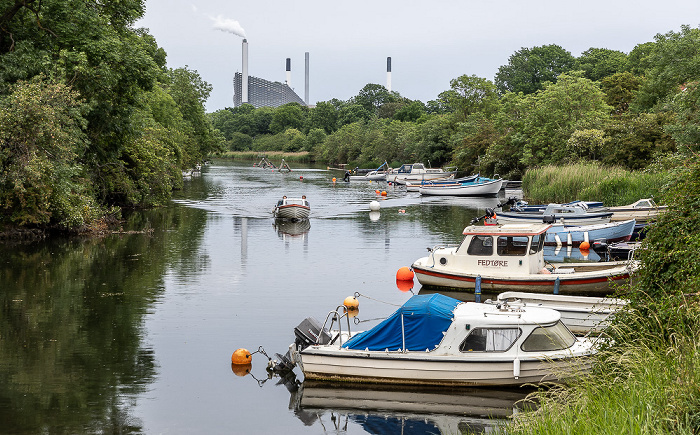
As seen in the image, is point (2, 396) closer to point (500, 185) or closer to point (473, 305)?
point (473, 305)

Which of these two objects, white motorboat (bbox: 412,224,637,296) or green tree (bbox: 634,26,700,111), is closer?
white motorboat (bbox: 412,224,637,296)

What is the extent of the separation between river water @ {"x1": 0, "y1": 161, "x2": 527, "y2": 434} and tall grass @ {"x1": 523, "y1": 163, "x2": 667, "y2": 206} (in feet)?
35.5

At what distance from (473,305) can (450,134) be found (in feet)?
287

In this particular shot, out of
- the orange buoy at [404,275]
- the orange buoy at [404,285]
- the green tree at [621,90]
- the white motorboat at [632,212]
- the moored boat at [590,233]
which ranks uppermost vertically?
the green tree at [621,90]

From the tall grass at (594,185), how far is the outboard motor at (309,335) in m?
28.2

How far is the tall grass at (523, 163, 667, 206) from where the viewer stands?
41.7 meters

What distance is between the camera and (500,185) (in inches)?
2616

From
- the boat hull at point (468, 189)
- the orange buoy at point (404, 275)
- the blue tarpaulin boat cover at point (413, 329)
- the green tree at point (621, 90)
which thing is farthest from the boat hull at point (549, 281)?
the green tree at point (621, 90)

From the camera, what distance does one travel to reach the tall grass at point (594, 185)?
4166cm

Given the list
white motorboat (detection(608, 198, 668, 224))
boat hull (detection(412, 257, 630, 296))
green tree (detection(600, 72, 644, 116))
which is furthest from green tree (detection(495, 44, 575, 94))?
boat hull (detection(412, 257, 630, 296))

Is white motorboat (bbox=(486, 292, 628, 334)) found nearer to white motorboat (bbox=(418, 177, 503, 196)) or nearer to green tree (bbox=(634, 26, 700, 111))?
green tree (bbox=(634, 26, 700, 111))

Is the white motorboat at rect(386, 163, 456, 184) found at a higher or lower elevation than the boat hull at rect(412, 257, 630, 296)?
higher

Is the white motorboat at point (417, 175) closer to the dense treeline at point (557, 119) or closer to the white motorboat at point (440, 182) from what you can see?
the white motorboat at point (440, 182)

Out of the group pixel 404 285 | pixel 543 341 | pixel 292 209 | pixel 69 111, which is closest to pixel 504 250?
pixel 404 285
